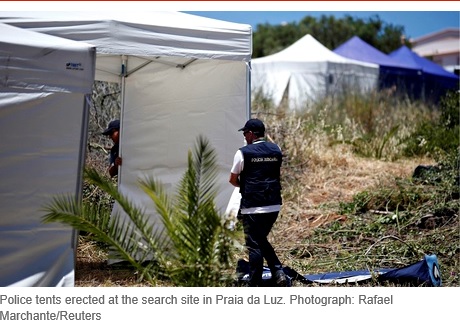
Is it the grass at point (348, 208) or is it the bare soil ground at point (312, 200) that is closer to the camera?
the bare soil ground at point (312, 200)

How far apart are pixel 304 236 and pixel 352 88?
→ 35.9ft

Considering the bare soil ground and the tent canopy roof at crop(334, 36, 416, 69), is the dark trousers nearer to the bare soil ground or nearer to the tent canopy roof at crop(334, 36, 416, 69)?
the bare soil ground

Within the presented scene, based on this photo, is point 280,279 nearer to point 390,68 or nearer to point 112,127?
point 112,127

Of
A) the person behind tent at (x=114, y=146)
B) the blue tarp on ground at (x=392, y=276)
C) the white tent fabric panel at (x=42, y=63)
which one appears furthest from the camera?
the person behind tent at (x=114, y=146)

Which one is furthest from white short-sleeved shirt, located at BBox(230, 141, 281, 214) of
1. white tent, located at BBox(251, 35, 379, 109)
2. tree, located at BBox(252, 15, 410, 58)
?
tree, located at BBox(252, 15, 410, 58)

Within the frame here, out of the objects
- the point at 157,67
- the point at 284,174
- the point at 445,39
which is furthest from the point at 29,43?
the point at 445,39

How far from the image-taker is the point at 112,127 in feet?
30.9

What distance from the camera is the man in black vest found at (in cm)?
758

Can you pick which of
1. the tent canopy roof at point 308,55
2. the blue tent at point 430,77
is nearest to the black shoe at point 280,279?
the tent canopy roof at point 308,55

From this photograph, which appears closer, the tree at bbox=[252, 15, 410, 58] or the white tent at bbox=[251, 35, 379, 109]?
the white tent at bbox=[251, 35, 379, 109]

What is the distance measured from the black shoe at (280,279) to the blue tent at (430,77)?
1695cm

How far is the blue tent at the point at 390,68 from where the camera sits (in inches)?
918

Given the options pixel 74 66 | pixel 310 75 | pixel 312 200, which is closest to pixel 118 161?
pixel 74 66

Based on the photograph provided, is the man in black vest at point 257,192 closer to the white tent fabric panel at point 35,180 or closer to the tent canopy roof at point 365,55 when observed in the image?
the white tent fabric panel at point 35,180
